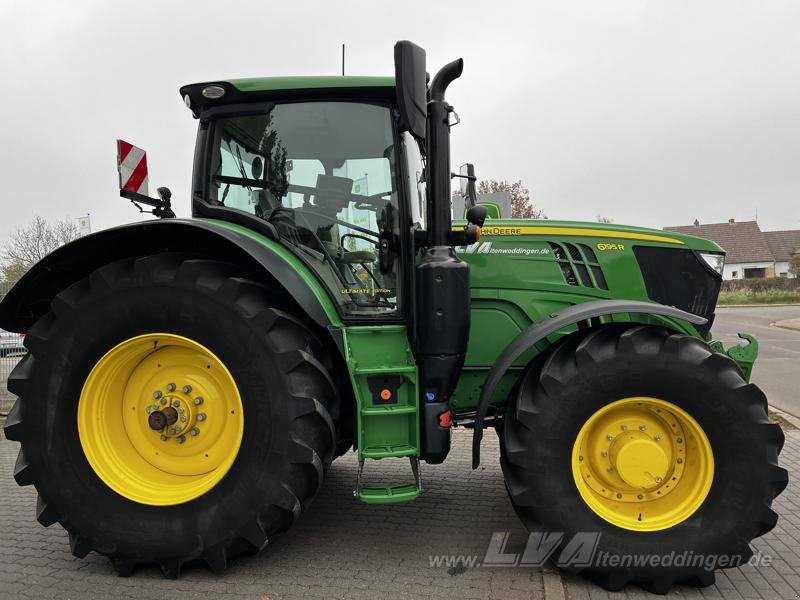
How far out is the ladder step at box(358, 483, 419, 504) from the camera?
8.54 ft

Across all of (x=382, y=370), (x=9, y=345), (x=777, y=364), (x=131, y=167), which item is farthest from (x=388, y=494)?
(x=777, y=364)

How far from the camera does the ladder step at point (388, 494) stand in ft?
8.54

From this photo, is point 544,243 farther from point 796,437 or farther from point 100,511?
point 796,437

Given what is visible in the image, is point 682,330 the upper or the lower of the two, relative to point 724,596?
upper

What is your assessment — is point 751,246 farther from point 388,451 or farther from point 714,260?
point 388,451

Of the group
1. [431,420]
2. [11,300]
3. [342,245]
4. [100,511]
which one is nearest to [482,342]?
[431,420]

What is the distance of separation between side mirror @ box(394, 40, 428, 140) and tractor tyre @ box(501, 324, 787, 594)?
131 cm

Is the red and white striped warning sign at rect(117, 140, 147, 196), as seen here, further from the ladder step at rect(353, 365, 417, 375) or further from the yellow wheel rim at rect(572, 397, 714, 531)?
the yellow wheel rim at rect(572, 397, 714, 531)

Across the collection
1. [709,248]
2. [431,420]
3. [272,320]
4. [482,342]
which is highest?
[709,248]

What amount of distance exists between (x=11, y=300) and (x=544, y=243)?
3006mm

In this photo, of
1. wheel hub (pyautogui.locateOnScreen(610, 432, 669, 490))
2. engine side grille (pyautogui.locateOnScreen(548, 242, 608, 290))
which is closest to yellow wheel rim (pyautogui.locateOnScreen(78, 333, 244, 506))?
wheel hub (pyautogui.locateOnScreen(610, 432, 669, 490))

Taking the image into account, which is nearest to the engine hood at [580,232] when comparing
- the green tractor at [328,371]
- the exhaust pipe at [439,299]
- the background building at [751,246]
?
the green tractor at [328,371]

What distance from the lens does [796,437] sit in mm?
5207

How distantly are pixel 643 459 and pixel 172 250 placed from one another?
2.63 metres
